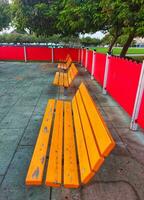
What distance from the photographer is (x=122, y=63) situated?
5070mm

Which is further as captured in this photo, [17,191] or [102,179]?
[102,179]

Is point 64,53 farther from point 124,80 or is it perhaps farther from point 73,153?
point 73,153

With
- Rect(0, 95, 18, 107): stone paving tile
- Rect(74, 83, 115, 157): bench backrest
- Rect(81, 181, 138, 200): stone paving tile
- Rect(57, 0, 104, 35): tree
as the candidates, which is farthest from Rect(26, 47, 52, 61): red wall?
Rect(81, 181, 138, 200): stone paving tile

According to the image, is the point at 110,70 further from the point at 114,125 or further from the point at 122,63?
the point at 114,125

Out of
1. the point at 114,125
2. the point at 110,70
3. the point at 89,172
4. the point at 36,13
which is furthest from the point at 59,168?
the point at 36,13

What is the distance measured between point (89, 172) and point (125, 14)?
27.2 feet

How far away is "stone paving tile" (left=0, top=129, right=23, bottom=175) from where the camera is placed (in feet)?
9.39

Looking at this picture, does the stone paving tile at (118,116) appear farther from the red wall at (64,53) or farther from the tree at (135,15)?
the red wall at (64,53)

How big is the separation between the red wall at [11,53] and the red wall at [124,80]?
13774 millimetres

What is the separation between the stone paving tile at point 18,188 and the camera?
2.26 meters

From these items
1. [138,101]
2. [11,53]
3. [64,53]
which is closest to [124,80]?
[138,101]

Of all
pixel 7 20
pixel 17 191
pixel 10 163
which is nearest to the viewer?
pixel 17 191

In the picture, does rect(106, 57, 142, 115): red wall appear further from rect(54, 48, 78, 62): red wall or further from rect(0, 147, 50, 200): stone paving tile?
rect(54, 48, 78, 62): red wall

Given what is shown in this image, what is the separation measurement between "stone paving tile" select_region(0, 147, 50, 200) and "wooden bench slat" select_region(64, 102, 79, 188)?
0.49m
